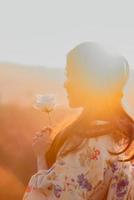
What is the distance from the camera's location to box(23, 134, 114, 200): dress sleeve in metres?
1.18

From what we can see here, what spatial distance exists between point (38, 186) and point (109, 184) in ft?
0.55

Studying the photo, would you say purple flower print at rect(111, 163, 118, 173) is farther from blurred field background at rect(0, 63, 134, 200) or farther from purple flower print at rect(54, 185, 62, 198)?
blurred field background at rect(0, 63, 134, 200)

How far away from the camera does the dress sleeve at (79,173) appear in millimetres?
1181

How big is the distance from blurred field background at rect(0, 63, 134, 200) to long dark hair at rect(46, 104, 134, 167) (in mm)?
715

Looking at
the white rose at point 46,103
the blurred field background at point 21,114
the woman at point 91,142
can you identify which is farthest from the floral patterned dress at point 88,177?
the blurred field background at point 21,114

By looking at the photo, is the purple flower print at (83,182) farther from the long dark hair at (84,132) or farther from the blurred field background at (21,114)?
the blurred field background at (21,114)

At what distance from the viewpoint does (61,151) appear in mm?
1205

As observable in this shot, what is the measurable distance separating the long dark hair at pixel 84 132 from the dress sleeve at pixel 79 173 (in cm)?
2

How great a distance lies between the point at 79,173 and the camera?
1180 millimetres

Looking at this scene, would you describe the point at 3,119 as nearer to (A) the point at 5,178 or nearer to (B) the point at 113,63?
(A) the point at 5,178

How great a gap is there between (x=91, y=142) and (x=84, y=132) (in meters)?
0.03

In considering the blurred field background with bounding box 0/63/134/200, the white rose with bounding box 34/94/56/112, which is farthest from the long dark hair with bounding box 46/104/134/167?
the blurred field background with bounding box 0/63/134/200

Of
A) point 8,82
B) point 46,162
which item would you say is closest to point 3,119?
point 8,82

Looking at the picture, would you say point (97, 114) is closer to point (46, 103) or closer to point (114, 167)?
point (114, 167)
